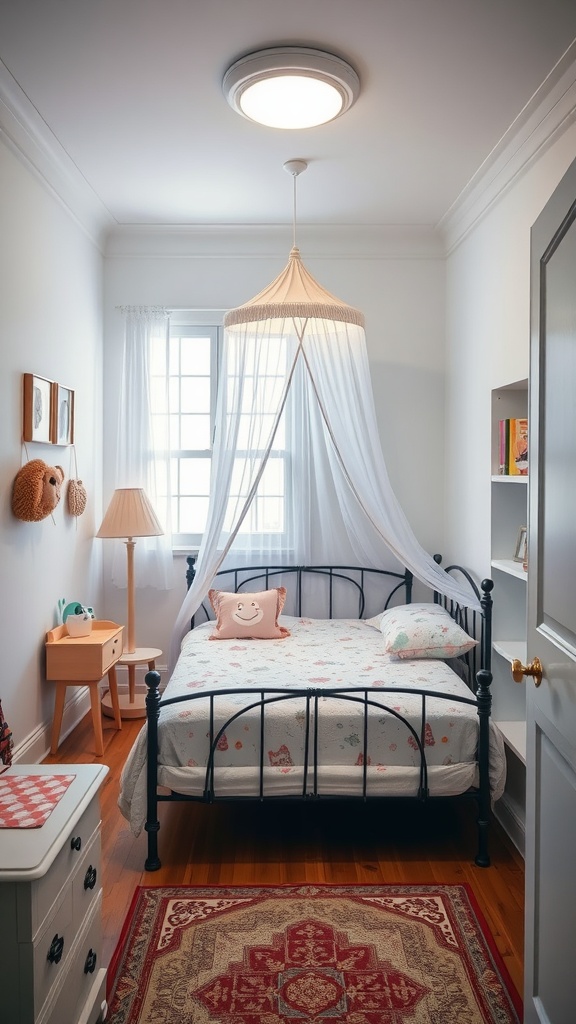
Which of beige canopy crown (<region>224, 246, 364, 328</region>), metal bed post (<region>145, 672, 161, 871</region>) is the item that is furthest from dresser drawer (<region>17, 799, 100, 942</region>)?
beige canopy crown (<region>224, 246, 364, 328</region>)

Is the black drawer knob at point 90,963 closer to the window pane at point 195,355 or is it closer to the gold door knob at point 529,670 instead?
the gold door knob at point 529,670

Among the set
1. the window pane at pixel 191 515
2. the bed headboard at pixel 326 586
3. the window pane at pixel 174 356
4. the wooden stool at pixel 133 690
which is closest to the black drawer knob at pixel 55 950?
the wooden stool at pixel 133 690

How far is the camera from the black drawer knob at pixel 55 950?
1.64m

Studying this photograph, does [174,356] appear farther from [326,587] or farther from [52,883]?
[52,883]

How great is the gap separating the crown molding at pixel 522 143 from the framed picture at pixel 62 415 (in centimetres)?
234

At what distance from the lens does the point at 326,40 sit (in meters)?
2.66

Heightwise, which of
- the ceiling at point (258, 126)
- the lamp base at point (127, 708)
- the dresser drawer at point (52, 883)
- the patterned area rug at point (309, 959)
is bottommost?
the patterned area rug at point (309, 959)

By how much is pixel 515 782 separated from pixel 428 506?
2073 millimetres

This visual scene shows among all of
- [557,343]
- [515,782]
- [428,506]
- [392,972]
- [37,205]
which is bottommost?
[392,972]

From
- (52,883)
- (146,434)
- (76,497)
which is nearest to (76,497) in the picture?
(76,497)

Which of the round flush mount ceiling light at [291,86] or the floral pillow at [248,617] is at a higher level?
the round flush mount ceiling light at [291,86]

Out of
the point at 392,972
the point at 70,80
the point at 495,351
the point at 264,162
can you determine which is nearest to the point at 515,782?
the point at 392,972

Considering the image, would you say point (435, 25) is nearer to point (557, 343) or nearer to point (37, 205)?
point (557, 343)

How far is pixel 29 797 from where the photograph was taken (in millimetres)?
1880
